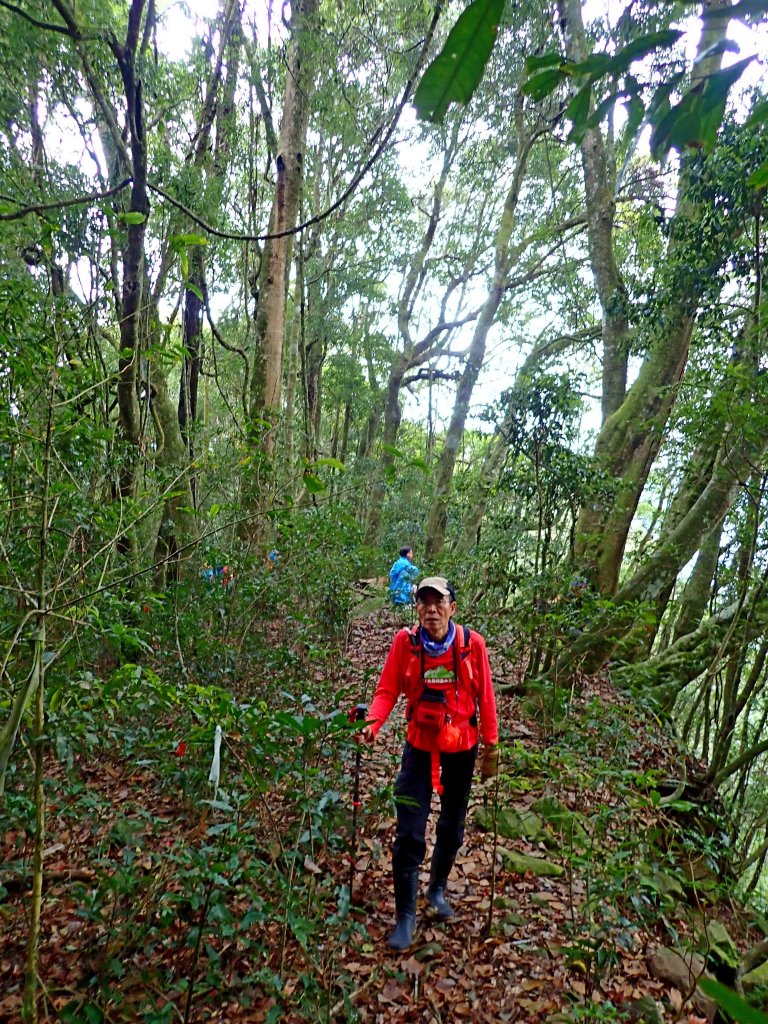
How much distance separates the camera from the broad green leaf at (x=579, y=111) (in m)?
1.08

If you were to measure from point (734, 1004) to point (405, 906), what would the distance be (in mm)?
3091

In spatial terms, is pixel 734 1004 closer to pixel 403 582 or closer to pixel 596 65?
pixel 596 65

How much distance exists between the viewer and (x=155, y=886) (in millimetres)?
2365

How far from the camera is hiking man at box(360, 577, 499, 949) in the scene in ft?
10.1

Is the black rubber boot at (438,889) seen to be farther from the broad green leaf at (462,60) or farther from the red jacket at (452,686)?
the broad green leaf at (462,60)

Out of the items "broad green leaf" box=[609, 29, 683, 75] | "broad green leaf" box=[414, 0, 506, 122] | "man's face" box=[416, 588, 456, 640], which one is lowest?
"man's face" box=[416, 588, 456, 640]

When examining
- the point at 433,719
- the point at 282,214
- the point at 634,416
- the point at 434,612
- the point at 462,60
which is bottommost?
the point at 433,719

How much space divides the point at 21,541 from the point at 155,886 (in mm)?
1867

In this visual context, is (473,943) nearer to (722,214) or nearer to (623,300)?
(722,214)

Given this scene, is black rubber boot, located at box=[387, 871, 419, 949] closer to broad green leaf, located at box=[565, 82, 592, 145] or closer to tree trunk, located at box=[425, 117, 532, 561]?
broad green leaf, located at box=[565, 82, 592, 145]

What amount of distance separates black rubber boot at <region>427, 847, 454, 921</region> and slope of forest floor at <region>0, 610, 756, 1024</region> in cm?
9

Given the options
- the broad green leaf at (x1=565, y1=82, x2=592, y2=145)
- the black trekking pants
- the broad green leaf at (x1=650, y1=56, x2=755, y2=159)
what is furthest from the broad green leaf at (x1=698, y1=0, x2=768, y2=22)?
the black trekking pants

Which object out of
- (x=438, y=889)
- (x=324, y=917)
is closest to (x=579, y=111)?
(x=324, y=917)

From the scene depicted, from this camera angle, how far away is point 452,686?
10.3ft
